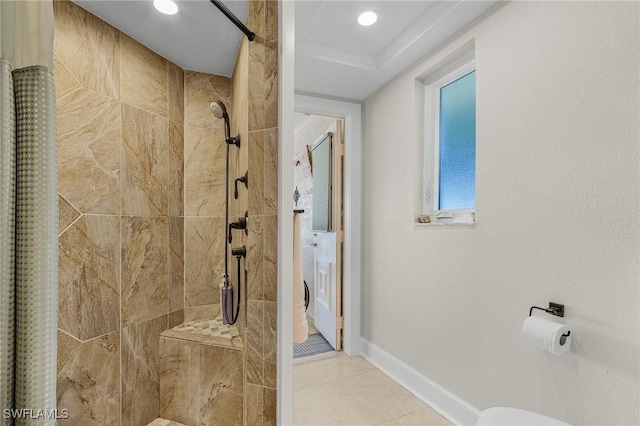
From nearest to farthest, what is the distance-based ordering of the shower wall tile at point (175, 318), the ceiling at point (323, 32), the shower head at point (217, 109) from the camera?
the ceiling at point (323, 32) → the shower head at point (217, 109) → the shower wall tile at point (175, 318)

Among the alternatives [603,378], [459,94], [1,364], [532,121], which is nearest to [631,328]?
[603,378]

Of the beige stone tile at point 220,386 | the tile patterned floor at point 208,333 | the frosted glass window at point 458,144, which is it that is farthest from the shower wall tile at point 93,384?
the frosted glass window at point 458,144

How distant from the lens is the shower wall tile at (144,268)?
5.21 feet

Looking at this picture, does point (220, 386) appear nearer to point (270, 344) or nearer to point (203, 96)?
point (270, 344)

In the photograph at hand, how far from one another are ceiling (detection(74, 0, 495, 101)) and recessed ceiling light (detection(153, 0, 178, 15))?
3cm

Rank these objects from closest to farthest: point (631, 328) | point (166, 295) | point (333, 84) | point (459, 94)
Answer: point (631, 328) → point (166, 295) → point (459, 94) → point (333, 84)

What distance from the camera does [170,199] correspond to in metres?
1.83

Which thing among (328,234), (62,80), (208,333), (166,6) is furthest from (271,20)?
(328,234)

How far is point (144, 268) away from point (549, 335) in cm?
189

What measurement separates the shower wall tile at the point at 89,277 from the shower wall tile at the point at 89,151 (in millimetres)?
99

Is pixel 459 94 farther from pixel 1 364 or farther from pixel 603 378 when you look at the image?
pixel 1 364

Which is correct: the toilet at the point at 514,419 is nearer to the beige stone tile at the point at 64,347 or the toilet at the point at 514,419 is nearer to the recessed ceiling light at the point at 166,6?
the beige stone tile at the point at 64,347

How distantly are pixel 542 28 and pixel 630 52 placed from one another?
0.38 metres

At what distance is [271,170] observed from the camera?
4.11ft
